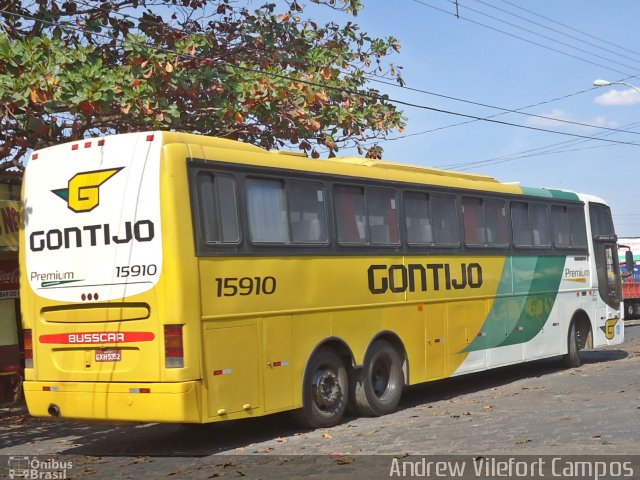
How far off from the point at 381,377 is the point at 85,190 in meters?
4.77

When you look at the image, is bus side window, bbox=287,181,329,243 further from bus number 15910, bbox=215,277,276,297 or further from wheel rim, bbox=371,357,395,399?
wheel rim, bbox=371,357,395,399

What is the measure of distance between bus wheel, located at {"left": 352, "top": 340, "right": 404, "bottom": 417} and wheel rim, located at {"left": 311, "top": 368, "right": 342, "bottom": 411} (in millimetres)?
491

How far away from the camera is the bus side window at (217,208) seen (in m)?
10.5

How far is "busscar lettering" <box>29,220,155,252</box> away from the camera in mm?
10289

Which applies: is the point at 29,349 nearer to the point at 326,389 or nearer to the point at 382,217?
the point at 326,389

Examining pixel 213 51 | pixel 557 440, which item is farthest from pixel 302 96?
pixel 557 440

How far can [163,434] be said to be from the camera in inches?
478

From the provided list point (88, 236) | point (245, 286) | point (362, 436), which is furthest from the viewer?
point (362, 436)

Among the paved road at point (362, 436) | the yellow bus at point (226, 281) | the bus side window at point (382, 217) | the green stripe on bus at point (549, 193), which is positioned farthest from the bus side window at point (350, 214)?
the green stripe on bus at point (549, 193)

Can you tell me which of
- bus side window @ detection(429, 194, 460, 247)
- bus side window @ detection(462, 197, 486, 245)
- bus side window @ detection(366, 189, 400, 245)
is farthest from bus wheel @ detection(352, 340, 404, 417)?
bus side window @ detection(462, 197, 486, 245)

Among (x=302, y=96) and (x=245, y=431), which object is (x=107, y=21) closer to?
(x=302, y=96)

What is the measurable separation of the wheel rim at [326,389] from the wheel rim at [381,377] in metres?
0.88

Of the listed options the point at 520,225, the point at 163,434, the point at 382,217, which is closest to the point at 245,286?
the point at 163,434

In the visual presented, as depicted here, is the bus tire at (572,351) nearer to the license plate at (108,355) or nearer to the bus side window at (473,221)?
the bus side window at (473,221)
